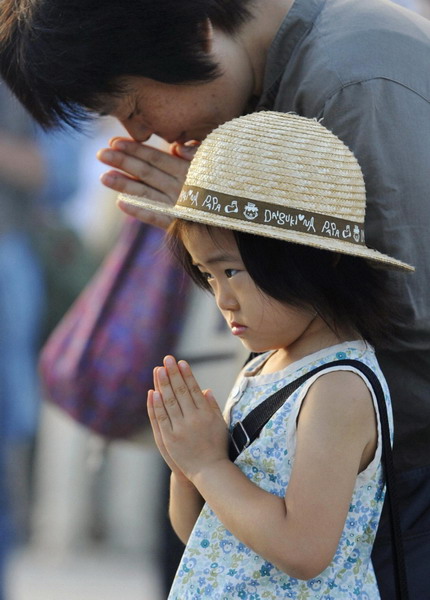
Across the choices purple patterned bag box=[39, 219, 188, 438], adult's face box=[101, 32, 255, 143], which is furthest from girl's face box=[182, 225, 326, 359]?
purple patterned bag box=[39, 219, 188, 438]

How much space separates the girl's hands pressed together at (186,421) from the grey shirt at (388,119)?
0.36m

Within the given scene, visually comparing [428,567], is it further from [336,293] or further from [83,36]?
[83,36]

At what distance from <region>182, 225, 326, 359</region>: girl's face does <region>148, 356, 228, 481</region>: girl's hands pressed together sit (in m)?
0.13

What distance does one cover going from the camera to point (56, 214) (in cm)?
550

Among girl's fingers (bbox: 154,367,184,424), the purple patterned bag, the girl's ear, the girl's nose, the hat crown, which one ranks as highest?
the girl's ear

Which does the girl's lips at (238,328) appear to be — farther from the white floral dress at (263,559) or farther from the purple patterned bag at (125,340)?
the purple patterned bag at (125,340)

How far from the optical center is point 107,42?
2.31 meters

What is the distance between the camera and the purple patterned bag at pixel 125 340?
11.3 feet

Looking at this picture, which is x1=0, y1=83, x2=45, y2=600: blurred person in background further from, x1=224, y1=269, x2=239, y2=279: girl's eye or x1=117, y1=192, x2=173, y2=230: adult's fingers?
x1=224, y1=269, x2=239, y2=279: girl's eye

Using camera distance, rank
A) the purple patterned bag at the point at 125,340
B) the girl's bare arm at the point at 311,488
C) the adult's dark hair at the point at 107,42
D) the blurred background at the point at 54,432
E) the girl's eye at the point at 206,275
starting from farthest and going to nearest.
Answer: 1. the blurred background at the point at 54,432
2. the purple patterned bag at the point at 125,340
3. the adult's dark hair at the point at 107,42
4. the girl's eye at the point at 206,275
5. the girl's bare arm at the point at 311,488

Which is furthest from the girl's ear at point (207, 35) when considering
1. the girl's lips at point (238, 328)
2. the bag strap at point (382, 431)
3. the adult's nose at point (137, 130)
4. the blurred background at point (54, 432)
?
the blurred background at point (54, 432)

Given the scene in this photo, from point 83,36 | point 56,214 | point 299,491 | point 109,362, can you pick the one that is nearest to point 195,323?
point 109,362

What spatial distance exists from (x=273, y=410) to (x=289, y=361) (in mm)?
133

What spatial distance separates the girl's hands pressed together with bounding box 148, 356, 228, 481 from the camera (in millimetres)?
2076
